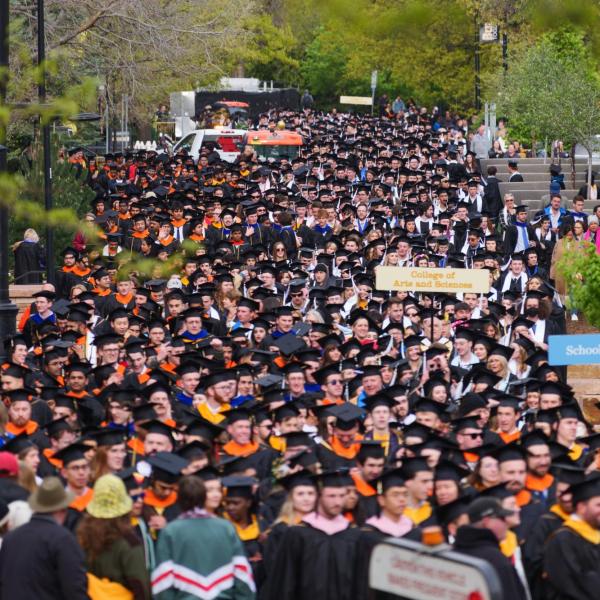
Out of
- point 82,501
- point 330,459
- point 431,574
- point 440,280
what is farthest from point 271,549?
point 440,280

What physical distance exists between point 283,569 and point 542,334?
10.1 m

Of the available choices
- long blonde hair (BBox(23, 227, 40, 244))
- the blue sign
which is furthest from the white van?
the blue sign

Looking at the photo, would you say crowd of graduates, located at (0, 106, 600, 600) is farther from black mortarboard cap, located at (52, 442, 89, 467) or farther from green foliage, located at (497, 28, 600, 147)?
green foliage, located at (497, 28, 600, 147)

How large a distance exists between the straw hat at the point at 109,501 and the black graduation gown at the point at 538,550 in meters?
2.13

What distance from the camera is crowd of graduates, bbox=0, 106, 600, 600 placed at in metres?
8.46

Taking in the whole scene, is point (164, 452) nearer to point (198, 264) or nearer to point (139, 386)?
point (139, 386)

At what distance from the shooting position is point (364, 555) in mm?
8398

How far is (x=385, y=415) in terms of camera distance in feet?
39.5

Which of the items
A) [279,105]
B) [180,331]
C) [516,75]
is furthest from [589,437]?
[279,105]

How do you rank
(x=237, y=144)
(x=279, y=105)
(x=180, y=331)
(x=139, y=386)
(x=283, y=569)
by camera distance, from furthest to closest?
(x=279, y=105) → (x=237, y=144) → (x=180, y=331) → (x=139, y=386) → (x=283, y=569)

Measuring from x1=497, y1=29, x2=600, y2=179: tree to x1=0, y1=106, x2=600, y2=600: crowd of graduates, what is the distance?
4940 millimetres

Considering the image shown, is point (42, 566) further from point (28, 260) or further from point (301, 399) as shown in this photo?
point (28, 260)

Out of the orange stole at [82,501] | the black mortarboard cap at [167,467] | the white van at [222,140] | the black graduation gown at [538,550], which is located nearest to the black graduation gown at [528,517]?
the black graduation gown at [538,550]

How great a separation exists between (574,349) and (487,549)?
20.5ft
